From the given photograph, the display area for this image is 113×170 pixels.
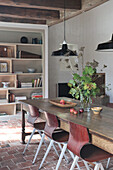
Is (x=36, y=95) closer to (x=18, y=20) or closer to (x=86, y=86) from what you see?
(x=18, y=20)

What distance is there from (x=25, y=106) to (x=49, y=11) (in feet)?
11.0

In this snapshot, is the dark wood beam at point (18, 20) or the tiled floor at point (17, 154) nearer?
the tiled floor at point (17, 154)

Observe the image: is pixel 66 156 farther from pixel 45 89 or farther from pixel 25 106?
pixel 45 89

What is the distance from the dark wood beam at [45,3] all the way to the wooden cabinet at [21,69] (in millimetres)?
1684

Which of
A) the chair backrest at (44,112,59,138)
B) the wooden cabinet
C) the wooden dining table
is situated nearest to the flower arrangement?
the wooden dining table

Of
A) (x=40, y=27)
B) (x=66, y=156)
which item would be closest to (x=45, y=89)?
(x=40, y=27)

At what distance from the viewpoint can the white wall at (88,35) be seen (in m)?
6.00

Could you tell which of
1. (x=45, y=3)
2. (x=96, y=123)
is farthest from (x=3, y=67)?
(x=96, y=123)

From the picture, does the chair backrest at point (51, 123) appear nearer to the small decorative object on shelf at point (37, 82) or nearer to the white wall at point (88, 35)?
the white wall at point (88, 35)

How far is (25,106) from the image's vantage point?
4.11 meters

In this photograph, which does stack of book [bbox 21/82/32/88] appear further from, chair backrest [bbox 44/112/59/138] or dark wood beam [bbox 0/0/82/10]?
chair backrest [bbox 44/112/59/138]

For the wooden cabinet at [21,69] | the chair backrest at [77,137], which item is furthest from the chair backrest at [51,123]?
the wooden cabinet at [21,69]

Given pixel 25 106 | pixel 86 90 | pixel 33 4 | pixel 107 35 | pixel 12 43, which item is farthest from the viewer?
pixel 12 43

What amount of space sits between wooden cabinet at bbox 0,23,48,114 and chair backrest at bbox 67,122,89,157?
172 inches
